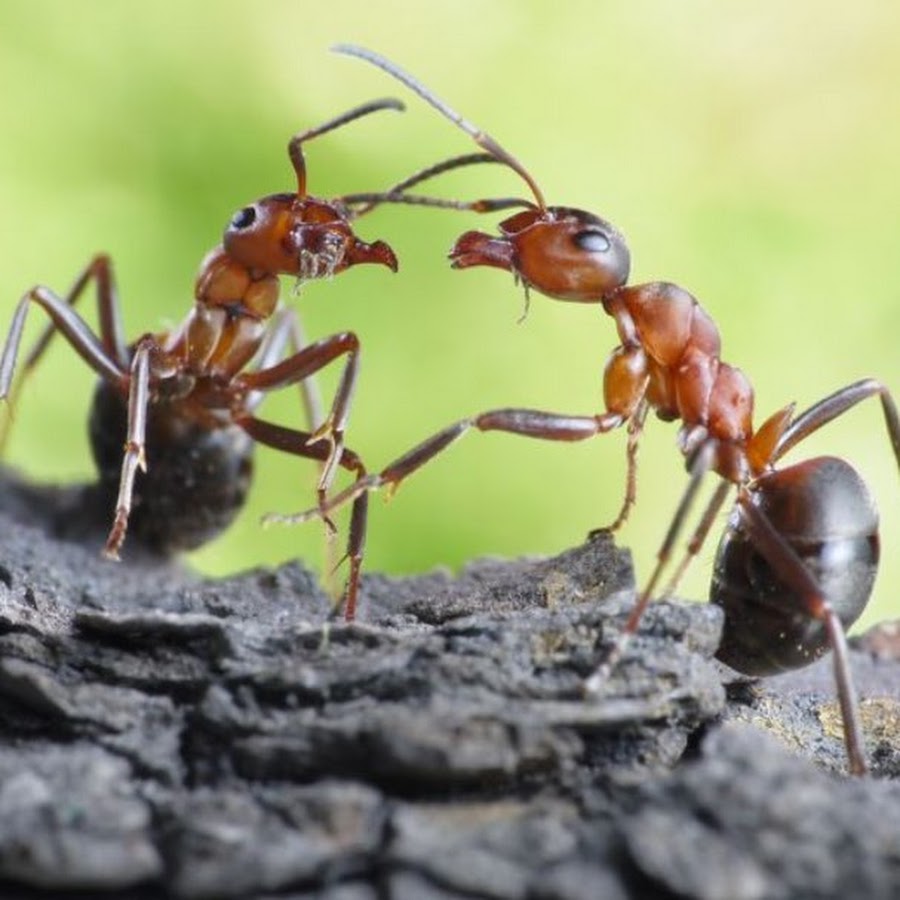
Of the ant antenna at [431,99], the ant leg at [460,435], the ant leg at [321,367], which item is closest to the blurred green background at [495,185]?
the ant leg at [321,367]

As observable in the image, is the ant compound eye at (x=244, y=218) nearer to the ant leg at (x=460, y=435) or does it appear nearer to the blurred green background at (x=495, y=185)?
the ant leg at (x=460, y=435)

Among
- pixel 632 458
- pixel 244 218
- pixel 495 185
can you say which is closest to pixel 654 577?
pixel 632 458

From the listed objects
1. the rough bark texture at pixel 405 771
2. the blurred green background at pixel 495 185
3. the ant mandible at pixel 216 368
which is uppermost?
the blurred green background at pixel 495 185

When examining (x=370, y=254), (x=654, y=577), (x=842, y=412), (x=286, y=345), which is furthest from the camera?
(x=286, y=345)

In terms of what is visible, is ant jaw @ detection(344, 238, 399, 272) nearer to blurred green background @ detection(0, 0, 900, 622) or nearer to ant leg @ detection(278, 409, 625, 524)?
ant leg @ detection(278, 409, 625, 524)

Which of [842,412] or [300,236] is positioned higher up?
[300,236]

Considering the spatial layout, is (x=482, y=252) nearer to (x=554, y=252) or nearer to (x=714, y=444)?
(x=554, y=252)
